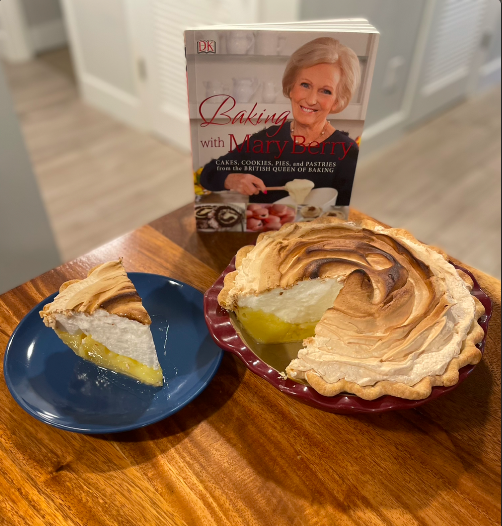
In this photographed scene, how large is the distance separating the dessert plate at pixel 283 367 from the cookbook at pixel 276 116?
25 cm

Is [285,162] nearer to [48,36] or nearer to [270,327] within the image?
[270,327]

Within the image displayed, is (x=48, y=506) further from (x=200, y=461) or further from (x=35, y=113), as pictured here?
(x=35, y=113)

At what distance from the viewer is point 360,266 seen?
838 millimetres

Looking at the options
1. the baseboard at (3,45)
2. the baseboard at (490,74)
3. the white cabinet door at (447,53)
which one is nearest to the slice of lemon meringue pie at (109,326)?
the white cabinet door at (447,53)

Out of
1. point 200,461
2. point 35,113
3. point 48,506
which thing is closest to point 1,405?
point 48,506

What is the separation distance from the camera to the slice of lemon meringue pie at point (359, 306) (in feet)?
2.32

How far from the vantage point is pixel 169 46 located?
96.9 inches

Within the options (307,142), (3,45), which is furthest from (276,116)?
(3,45)

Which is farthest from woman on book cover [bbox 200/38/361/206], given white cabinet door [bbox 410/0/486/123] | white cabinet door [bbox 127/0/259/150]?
white cabinet door [bbox 410/0/486/123]

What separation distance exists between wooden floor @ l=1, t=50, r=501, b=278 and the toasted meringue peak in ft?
4.77

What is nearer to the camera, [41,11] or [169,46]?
[169,46]

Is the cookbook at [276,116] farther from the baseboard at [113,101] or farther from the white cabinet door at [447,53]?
the baseboard at [113,101]

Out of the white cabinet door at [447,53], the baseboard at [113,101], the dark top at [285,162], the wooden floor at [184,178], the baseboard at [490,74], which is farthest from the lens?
the baseboard at [490,74]

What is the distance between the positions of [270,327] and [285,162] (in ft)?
1.09
